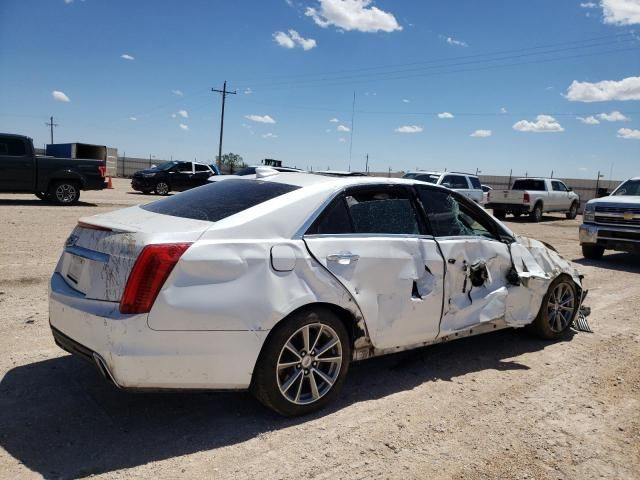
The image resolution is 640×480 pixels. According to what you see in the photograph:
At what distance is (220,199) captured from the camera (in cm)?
372

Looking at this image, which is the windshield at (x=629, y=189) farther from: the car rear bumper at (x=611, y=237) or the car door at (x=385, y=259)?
the car door at (x=385, y=259)

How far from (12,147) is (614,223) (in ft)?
50.7

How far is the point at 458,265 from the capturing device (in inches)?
165

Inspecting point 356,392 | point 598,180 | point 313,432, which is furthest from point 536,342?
point 598,180

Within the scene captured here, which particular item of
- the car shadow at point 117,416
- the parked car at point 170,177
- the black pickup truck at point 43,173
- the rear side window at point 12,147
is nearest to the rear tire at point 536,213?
the parked car at point 170,177

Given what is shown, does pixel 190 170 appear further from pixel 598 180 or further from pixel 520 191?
pixel 598 180

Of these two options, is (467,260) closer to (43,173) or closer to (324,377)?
(324,377)

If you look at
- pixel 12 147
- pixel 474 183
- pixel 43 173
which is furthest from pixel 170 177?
→ pixel 474 183

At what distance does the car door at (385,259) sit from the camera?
3.51 meters

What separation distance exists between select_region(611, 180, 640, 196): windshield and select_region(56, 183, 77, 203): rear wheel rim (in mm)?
14752

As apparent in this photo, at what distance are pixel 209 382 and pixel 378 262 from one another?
54.4 inches

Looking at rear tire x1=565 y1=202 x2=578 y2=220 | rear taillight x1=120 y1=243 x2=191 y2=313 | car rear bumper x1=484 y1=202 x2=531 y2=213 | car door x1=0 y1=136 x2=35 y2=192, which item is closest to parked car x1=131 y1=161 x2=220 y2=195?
car door x1=0 y1=136 x2=35 y2=192

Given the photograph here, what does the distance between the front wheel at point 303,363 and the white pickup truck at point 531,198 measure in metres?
20.4

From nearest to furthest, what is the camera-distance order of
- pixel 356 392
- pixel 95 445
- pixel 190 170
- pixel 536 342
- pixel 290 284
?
pixel 95 445, pixel 290 284, pixel 356 392, pixel 536 342, pixel 190 170
